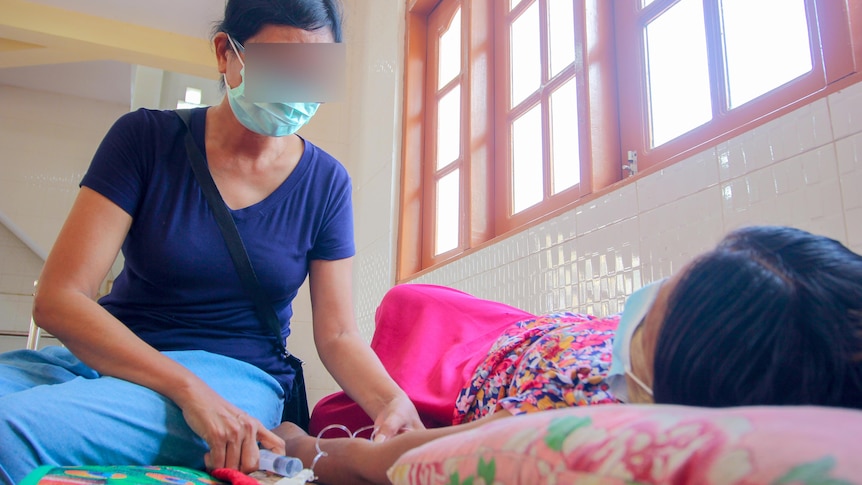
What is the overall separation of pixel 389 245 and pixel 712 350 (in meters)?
2.77

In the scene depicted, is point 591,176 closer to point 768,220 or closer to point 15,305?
point 768,220

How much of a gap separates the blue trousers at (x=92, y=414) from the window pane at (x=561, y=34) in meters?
1.67

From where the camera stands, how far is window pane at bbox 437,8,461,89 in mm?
3230

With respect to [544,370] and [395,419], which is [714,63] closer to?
[544,370]

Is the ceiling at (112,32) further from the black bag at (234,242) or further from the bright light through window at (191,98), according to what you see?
the black bag at (234,242)

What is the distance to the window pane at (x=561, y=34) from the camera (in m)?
2.37

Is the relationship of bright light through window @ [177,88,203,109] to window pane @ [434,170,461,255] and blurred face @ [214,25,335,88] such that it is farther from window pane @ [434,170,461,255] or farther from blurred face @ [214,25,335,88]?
blurred face @ [214,25,335,88]

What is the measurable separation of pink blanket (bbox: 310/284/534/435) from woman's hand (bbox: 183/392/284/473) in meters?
0.50

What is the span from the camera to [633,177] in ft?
5.72

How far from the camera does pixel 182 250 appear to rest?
120 cm

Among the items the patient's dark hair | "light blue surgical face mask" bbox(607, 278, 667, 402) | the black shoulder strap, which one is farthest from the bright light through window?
the patient's dark hair

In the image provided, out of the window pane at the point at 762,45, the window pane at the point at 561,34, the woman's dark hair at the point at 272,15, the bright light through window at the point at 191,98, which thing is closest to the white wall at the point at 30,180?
the bright light through window at the point at 191,98

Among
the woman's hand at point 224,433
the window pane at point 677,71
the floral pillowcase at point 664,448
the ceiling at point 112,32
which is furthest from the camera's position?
the ceiling at point 112,32

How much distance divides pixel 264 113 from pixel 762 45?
45.4 inches
